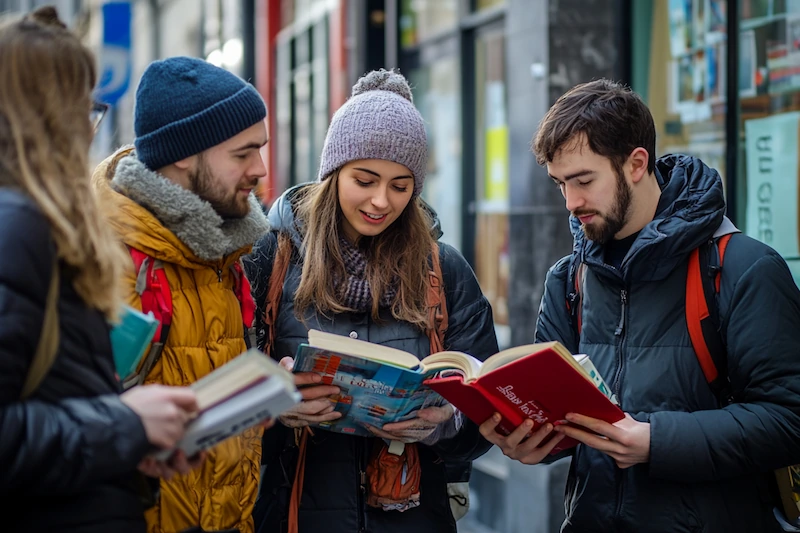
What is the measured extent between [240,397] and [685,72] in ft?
13.7

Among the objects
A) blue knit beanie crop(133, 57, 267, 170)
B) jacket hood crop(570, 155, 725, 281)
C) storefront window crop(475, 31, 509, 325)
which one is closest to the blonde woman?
blue knit beanie crop(133, 57, 267, 170)

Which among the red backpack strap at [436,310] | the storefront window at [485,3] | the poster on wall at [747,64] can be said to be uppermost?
the storefront window at [485,3]

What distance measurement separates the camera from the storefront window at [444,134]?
7988mm

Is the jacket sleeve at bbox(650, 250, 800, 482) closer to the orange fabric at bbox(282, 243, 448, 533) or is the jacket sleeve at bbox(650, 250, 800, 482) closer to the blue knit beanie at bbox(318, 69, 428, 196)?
the orange fabric at bbox(282, 243, 448, 533)

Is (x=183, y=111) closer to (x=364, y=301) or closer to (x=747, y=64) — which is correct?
(x=364, y=301)

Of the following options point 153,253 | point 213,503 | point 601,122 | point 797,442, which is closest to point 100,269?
point 153,253

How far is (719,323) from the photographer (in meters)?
2.71

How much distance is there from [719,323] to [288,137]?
408 inches

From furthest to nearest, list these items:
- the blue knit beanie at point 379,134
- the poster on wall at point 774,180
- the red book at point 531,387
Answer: the poster on wall at point 774,180
the blue knit beanie at point 379,134
the red book at point 531,387

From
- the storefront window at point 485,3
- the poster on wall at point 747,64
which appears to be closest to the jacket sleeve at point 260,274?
the poster on wall at point 747,64

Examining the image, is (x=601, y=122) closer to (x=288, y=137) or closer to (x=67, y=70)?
(x=67, y=70)

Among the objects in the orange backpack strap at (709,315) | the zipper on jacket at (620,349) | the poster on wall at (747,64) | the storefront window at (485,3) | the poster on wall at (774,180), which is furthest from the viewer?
the storefront window at (485,3)

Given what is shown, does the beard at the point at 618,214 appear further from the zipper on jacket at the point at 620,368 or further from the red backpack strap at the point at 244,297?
the red backpack strap at the point at 244,297

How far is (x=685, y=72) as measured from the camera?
540cm
